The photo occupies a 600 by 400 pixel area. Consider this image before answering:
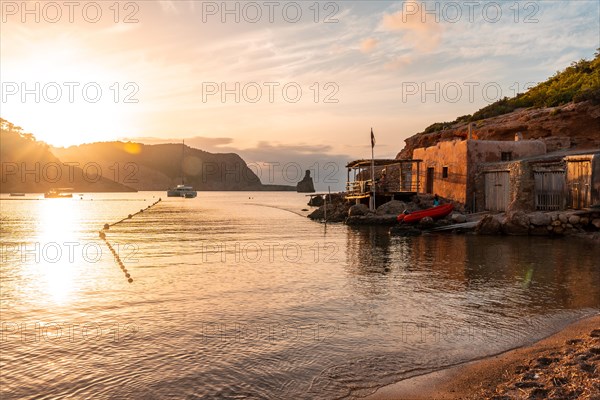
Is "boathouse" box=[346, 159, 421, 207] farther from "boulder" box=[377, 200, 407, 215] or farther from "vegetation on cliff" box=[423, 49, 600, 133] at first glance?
"vegetation on cliff" box=[423, 49, 600, 133]

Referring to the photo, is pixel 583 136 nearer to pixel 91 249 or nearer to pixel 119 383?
pixel 91 249

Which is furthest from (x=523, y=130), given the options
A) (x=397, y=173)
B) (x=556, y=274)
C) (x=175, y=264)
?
(x=175, y=264)

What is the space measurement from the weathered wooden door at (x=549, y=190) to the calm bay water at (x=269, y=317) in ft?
25.8

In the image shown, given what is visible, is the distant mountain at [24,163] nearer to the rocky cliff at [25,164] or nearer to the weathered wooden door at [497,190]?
the rocky cliff at [25,164]

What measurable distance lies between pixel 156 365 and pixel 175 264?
1114 cm

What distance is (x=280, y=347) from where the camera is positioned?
843 cm

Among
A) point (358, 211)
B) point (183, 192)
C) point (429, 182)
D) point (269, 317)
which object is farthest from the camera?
point (183, 192)

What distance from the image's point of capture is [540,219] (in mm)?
26922

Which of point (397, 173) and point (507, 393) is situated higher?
point (397, 173)

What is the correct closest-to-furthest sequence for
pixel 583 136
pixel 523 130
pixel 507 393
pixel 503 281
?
pixel 507 393 < pixel 503 281 < pixel 583 136 < pixel 523 130

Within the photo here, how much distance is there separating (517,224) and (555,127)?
2070cm

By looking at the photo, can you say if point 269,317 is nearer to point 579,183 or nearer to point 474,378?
point 474,378

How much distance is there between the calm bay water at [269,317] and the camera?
7.13m

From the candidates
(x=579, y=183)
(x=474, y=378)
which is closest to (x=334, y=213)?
(x=579, y=183)
